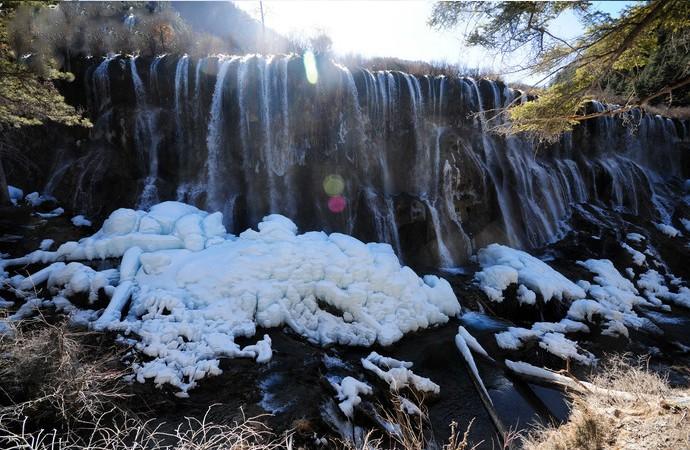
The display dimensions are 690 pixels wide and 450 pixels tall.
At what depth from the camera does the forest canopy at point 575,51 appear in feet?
16.3

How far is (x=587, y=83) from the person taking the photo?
18.3 feet

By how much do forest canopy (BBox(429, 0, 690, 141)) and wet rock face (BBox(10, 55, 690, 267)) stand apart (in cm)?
622

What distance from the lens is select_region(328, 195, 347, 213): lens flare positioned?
13000mm

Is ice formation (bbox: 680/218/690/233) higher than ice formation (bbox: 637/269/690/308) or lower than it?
higher

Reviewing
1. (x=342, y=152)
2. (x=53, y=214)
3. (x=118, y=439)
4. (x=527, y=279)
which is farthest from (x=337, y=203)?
(x=118, y=439)

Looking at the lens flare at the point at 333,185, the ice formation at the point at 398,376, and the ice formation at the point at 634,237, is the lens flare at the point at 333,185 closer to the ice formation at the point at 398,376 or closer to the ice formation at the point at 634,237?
the ice formation at the point at 398,376

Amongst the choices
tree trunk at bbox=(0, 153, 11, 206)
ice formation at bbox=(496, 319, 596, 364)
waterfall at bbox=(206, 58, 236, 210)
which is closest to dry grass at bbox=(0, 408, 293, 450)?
ice formation at bbox=(496, 319, 596, 364)

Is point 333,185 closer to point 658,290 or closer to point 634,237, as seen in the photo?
point 658,290

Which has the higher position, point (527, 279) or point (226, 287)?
point (226, 287)

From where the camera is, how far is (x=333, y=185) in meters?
13.3

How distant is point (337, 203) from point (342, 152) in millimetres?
1990

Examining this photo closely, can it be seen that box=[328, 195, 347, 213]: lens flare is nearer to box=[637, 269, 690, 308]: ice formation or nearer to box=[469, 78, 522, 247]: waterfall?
box=[469, 78, 522, 247]: waterfall

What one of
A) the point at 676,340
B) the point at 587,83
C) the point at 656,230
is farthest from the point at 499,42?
the point at 656,230

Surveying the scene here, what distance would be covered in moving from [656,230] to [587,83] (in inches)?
553
